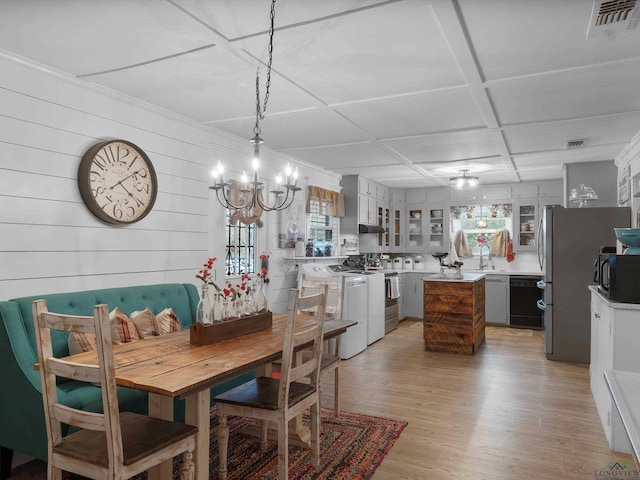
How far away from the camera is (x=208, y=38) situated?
242 cm

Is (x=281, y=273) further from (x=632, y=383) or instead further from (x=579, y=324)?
(x=632, y=383)

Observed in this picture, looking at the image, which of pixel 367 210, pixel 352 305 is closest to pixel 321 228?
pixel 367 210

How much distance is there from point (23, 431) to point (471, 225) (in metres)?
7.31

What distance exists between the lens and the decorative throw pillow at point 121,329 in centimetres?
277

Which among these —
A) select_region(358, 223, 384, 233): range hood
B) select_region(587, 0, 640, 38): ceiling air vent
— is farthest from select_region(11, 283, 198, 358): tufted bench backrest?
select_region(358, 223, 384, 233): range hood

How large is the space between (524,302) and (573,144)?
124 inches

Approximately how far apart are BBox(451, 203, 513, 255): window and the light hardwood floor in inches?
110

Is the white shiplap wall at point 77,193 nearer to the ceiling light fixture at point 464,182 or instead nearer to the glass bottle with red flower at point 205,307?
the glass bottle with red flower at point 205,307

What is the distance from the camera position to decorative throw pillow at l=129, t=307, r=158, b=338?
117 inches

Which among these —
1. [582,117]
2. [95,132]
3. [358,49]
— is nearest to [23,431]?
[95,132]

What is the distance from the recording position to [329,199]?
632cm

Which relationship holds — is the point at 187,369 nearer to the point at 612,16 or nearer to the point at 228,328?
the point at 228,328

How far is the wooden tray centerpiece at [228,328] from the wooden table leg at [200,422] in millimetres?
416

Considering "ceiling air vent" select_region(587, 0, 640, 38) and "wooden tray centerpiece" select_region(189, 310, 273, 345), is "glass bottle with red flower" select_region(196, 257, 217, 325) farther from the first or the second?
"ceiling air vent" select_region(587, 0, 640, 38)
